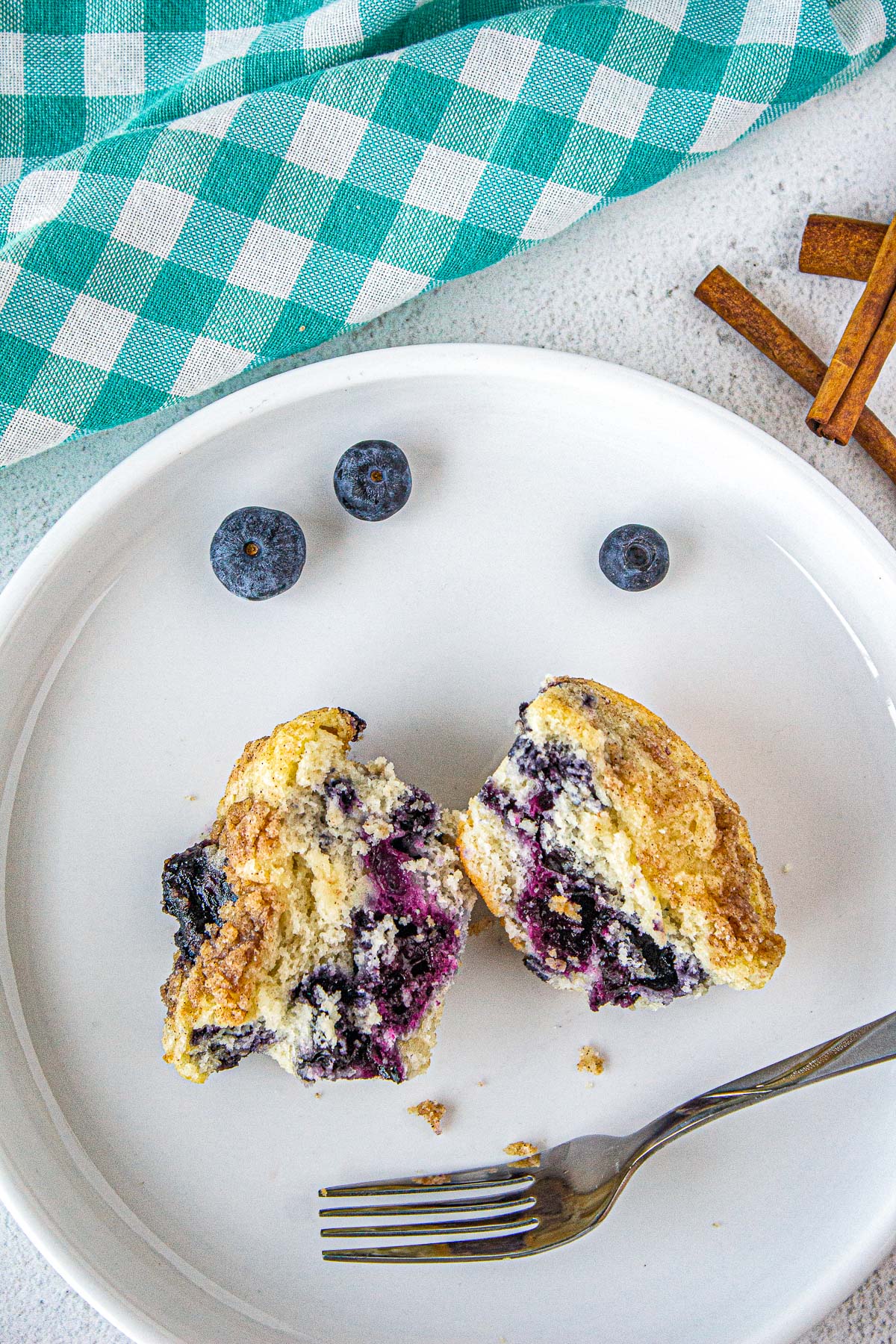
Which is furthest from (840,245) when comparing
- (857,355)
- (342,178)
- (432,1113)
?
(432,1113)

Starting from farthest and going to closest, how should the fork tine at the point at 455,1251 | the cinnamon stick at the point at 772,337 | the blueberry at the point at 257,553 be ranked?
1. the cinnamon stick at the point at 772,337
2. the blueberry at the point at 257,553
3. the fork tine at the point at 455,1251

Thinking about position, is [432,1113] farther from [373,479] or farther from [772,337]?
[772,337]

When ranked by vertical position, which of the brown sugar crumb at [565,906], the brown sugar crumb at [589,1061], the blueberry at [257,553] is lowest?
the brown sugar crumb at [589,1061]

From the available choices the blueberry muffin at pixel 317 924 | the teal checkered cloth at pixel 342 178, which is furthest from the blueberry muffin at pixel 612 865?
the teal checkered cloth at pixel 342 178

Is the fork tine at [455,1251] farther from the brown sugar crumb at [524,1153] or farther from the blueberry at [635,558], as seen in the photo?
the blueberry at [635,558]

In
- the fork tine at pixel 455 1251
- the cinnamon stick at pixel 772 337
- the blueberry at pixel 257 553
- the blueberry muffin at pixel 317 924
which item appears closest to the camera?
the blueberry muffin at pixel 317 924

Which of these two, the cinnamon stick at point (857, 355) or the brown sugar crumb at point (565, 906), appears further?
the cinnamon stick at point (857, 355)

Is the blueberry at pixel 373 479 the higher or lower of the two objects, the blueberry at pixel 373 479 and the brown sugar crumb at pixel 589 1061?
the higher
